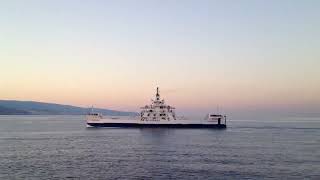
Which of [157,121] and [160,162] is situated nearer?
[160,162]

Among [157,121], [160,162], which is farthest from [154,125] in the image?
[160,162]

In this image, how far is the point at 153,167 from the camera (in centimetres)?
4925

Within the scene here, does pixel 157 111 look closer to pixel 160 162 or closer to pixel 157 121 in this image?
pixel 157 121

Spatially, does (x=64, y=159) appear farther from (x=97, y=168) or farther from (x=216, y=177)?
(x=216, y=177)

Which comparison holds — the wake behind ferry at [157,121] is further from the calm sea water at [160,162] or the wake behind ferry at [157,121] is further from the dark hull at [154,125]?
the calm sea water at [160,162]

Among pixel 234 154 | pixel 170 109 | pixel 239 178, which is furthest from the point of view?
pixel 170 109

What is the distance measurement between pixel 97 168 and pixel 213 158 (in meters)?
17.3

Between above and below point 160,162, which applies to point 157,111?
above

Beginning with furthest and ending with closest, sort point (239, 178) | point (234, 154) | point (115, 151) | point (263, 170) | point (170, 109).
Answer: point (170, 109)
point (115, 151)
point (234, 154)
point (263, 170)
point (239, 178)

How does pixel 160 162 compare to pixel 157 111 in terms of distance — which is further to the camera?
pixel 157 111

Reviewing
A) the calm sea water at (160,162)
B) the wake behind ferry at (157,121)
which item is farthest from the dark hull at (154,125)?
the calm sea water at (160,162)

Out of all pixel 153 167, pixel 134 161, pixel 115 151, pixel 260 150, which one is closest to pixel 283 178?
pixel 153 167

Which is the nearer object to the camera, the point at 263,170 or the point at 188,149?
the point at 263,170

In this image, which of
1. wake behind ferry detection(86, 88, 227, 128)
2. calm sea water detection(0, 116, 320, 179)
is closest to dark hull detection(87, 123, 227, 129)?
wake behind ferry detection(86, 88, 227, 128)
